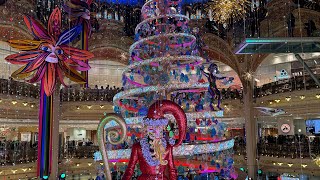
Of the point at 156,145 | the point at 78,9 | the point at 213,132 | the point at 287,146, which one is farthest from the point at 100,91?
the point at 156,145

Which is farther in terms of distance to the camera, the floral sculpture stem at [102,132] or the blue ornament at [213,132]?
the blue ornament at [213,132]

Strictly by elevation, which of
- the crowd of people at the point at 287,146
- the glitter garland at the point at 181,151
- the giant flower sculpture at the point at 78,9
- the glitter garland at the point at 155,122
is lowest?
the crowd of people at the point at 287,146

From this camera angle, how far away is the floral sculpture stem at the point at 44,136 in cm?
771

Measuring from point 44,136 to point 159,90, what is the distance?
3479 mm

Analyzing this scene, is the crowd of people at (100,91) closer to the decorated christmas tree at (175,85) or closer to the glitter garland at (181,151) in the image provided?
the decorated christmas tree at (175,85)

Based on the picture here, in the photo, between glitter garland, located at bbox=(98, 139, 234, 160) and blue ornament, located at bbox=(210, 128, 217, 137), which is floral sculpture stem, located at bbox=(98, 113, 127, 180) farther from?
blue ornament, located at bbox=(210, 128, 217, 137)

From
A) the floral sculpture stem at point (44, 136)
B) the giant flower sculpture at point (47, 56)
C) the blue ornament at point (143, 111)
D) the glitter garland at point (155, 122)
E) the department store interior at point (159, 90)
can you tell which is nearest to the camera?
the glitter garland at point (155, 122)

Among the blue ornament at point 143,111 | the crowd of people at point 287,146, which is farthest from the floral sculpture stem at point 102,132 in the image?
the crowd of people at point 287,146

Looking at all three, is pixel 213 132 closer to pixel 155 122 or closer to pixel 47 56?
pixel 155 122

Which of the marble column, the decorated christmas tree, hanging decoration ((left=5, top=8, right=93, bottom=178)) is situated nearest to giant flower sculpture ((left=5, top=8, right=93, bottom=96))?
hanging decoration ((left=5, top=8, right=93, bottom=178))

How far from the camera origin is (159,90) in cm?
586

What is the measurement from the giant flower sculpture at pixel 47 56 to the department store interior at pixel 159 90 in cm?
2

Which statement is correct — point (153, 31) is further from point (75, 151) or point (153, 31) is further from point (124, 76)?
point (75, 151)

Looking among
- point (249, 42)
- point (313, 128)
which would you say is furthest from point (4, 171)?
point (313, 128)
